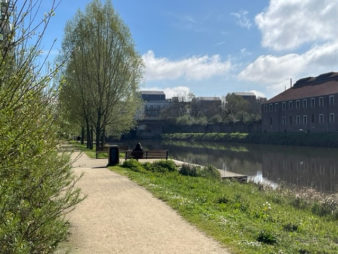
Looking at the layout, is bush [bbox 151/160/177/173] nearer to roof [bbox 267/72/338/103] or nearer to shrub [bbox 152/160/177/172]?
shrub [bbox 152/160/177/172]

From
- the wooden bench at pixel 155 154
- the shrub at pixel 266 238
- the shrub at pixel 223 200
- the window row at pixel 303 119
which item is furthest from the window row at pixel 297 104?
the shrub at pixel 266 238

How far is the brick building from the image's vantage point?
54900mm

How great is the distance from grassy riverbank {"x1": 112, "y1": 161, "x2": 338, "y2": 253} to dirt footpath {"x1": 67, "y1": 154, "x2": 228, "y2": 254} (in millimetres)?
404

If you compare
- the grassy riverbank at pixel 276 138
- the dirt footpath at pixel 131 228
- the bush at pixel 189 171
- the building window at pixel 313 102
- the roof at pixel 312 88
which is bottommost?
the dirt footpath at pixel 131 228

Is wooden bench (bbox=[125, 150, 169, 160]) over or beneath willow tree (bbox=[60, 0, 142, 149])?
beneath

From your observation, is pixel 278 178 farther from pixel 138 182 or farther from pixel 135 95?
pixel 135 95

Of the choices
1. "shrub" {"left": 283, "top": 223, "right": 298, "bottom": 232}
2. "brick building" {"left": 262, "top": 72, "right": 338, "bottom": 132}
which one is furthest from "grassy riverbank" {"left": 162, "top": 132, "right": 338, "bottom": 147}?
"shrub" {"left": 283, "top": 223, "right": 298, "bottom": 232}

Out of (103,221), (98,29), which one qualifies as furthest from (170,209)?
(98,29)

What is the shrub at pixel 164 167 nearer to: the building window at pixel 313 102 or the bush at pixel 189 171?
the bush at pixel 189 171

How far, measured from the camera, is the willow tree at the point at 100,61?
29109mm

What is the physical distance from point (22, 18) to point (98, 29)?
2704 cm

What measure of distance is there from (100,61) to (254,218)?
921 inches

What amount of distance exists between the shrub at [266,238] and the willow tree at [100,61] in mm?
22842

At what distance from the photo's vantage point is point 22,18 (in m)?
3.40
